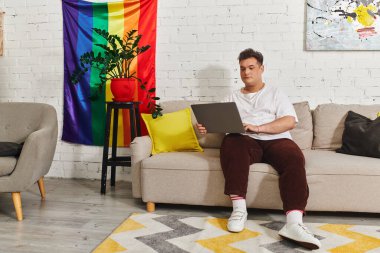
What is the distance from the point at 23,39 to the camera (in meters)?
3.75

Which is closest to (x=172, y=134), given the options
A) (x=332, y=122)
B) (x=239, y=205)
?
(x=239, y=205)

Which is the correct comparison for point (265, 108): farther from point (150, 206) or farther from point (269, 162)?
point (150, 206)

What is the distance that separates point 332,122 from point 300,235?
1268 millimetres

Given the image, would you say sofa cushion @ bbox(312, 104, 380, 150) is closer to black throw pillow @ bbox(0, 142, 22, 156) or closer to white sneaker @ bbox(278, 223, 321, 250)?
white sneaker @ bbox(278, 223, 321, 250)

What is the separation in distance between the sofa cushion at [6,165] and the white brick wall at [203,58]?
1223 millimetres

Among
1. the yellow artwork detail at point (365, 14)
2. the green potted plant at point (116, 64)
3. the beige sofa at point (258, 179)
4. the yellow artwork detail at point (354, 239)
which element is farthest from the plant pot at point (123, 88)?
the yellow artwork detail at point (365, 14)

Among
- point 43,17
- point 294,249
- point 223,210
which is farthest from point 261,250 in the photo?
point 43,17

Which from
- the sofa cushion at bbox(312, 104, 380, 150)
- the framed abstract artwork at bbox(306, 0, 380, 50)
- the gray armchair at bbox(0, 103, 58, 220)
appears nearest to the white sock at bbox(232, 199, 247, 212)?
the sofa cushion at bbox(312, 104, 380, 150)

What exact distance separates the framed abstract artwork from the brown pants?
1146 mm

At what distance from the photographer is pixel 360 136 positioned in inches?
107

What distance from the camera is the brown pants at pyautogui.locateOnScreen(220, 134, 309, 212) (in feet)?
7.25

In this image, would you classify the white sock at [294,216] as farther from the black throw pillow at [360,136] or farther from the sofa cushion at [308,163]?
the black throw pillow at [360,136]

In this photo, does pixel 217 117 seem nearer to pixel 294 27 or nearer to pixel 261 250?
pixel 261 250

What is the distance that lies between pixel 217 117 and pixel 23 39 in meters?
2.28
